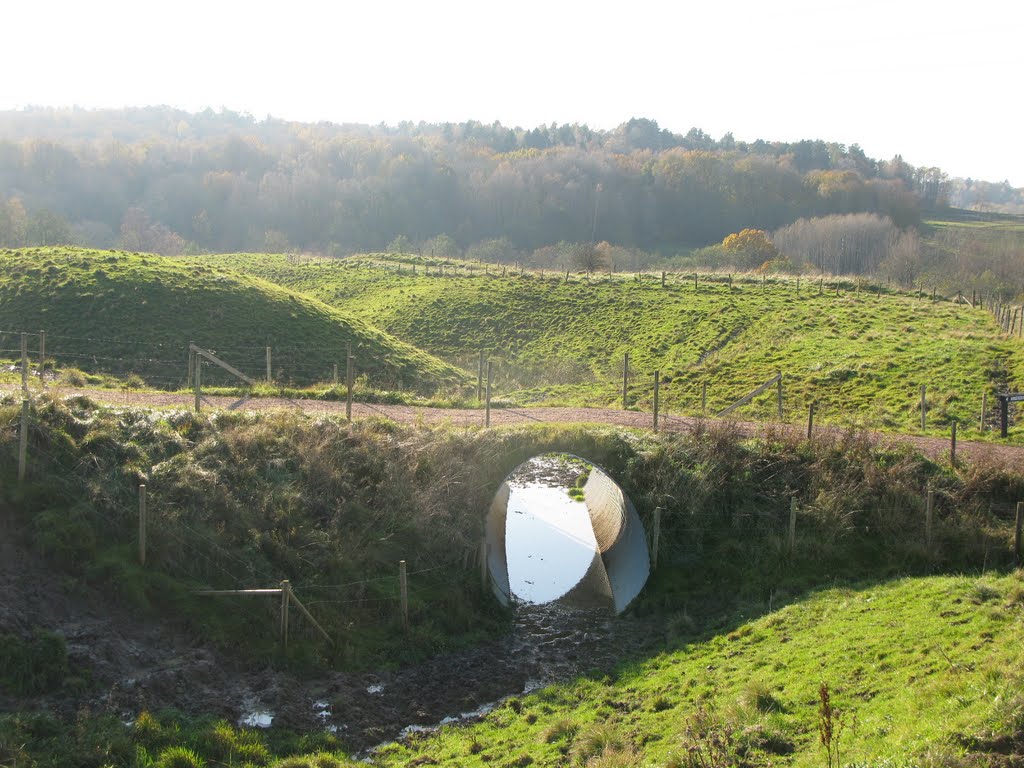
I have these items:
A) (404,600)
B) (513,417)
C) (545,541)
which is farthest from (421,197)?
(404,600)

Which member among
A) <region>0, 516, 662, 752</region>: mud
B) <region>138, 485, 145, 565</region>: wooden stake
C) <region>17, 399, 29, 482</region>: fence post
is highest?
<region>17, 399, 29, 482</region>: fence post

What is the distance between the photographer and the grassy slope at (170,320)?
33.5m

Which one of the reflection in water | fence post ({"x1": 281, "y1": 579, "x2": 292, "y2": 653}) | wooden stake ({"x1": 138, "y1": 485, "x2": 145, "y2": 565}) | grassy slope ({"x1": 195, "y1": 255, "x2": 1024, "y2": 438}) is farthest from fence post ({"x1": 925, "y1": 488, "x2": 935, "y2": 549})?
wooden stake ({"x1": 138, "y1": 485, "x2": 145, "y2": 565})

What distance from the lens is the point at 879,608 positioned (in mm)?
17312

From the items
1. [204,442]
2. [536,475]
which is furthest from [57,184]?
[204,442]

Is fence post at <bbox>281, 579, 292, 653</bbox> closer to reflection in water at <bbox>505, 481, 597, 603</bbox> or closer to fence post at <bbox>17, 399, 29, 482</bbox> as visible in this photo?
fence post at <bbox>17, 399, 29, 482</bbox>

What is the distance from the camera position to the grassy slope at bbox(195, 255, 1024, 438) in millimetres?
Result: 33562

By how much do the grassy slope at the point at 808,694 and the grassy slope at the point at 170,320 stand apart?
2165cm

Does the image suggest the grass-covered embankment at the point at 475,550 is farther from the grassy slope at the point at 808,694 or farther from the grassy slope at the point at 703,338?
the grassy slope at the point at 703,338

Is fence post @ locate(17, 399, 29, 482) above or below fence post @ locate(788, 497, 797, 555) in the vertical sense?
above

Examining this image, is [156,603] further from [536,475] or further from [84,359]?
[536,475]

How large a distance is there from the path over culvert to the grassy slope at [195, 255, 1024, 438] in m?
4.22

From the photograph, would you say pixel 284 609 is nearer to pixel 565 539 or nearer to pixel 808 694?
pixel 808 694

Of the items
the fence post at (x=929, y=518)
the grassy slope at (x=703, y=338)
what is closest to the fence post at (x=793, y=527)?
the fence post at (x=929, y=518)
